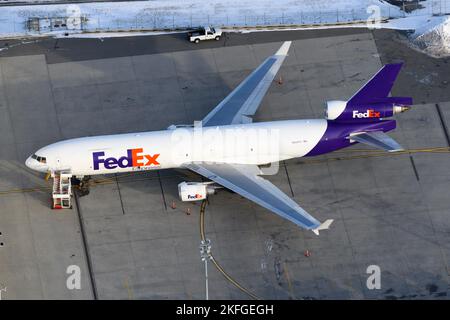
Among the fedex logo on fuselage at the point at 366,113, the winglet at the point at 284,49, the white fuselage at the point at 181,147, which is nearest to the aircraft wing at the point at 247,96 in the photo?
the winglet at the point at 284,49

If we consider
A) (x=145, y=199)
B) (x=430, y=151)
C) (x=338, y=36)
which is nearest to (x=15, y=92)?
(x=145, y=199)

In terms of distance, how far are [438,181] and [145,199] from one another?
22.3 m

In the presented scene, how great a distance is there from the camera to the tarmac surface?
198ft

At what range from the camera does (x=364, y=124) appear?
63.9 m

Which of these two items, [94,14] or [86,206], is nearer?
[86,206]

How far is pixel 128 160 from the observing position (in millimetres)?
62531

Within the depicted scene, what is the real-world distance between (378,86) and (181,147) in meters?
15.3

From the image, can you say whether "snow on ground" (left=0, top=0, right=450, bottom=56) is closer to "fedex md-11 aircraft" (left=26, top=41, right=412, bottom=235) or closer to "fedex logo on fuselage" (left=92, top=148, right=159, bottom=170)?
"fedex md-11 aircraft" (left=26, top=41, right=412, bottom=235)

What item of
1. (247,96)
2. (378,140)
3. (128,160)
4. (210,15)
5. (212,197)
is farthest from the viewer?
(210,15)

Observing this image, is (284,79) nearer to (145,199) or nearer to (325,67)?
(325,67)

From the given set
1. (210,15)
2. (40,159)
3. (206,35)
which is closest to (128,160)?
(40,159)

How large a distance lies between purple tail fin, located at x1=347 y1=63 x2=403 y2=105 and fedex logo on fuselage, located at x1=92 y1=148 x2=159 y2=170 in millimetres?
15539

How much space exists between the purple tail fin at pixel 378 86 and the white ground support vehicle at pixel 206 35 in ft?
51.4

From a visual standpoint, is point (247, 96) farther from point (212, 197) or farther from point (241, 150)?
point (212, 197)
